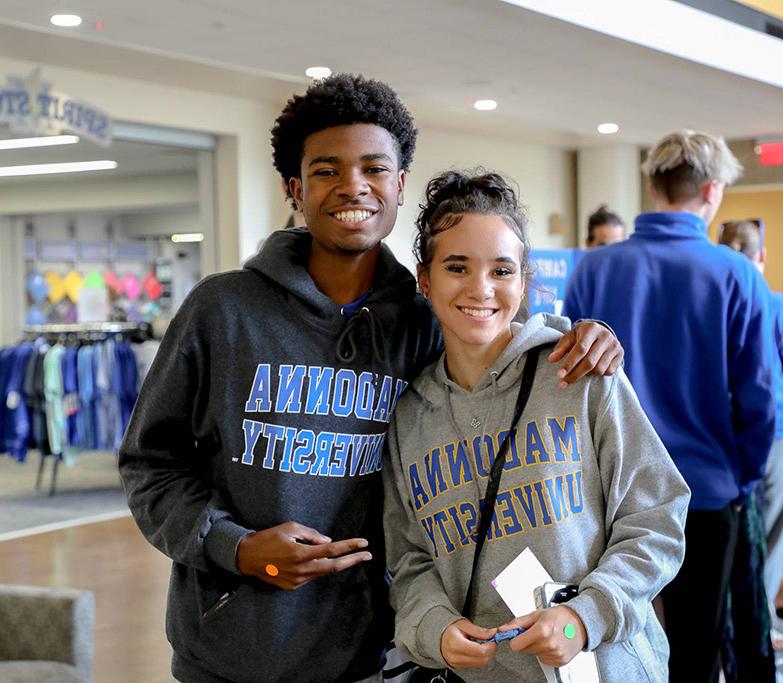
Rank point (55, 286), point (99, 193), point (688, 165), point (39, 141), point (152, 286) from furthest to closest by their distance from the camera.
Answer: point (99, 193) → point (152, 286) → point (55, 286) → point (39, 141) → point (688, 165)

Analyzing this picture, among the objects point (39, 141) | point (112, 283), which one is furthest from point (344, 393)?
point (112, 283)

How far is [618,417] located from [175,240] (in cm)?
875

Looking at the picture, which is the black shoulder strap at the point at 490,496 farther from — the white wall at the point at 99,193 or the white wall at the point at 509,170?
the white wall at the point at 509,170

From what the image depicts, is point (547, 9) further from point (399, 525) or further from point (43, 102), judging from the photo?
point (399, 525)

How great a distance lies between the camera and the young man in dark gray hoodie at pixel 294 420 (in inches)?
69.2

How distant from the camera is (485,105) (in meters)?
10.0

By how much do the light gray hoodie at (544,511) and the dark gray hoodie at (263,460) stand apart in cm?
9

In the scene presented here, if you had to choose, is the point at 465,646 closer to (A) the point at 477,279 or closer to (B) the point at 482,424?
(B) the point at 482,424

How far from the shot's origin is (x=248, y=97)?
972cm

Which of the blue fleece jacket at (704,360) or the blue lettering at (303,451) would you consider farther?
the blue fleece jacket at (704,360)

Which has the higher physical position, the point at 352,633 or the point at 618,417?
the point at 618,417

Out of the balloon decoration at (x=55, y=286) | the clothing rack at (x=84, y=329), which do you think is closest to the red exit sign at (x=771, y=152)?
the clothing rack at (x=84, y=329)

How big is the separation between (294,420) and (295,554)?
0.23 meters

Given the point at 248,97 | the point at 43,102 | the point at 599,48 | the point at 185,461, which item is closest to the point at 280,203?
the point at 248,97
